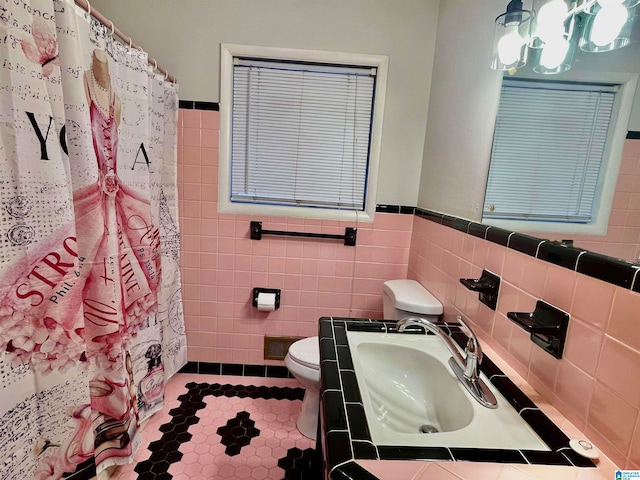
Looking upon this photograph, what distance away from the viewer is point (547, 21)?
97cm

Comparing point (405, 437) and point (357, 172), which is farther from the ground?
point (357, 172)

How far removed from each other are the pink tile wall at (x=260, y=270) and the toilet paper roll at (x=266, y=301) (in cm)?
7

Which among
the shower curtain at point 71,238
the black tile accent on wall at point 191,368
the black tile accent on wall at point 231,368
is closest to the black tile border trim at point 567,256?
the shower curtain at point 71,238

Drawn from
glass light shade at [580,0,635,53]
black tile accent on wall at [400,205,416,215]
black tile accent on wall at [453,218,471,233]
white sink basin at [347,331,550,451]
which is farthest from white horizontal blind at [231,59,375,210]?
glass light shade at [580,0,635,53]

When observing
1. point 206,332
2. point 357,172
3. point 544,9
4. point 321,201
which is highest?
point 544,9

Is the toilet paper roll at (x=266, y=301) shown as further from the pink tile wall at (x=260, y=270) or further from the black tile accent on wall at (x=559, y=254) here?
the black tile accent on wall at (x=559, y=254)

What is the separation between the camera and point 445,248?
1.56 metres

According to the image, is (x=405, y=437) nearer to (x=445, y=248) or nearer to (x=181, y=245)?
(x=445, y=248)

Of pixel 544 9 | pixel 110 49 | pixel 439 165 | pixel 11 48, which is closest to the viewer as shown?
pixel 11 48

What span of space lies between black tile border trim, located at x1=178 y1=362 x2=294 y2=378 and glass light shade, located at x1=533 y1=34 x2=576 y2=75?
79.9 inches

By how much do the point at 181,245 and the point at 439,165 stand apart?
156cm

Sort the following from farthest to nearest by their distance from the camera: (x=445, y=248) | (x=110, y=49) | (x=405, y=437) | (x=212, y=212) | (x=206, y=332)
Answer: (x=206, y=332), (x=212, y=212), (x=445, y=248), (x=110, y=49), (x=405, y=437)

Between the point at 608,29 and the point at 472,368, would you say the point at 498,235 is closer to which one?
the point at 472,368

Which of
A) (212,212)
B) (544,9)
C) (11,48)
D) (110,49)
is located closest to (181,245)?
(212,212)
